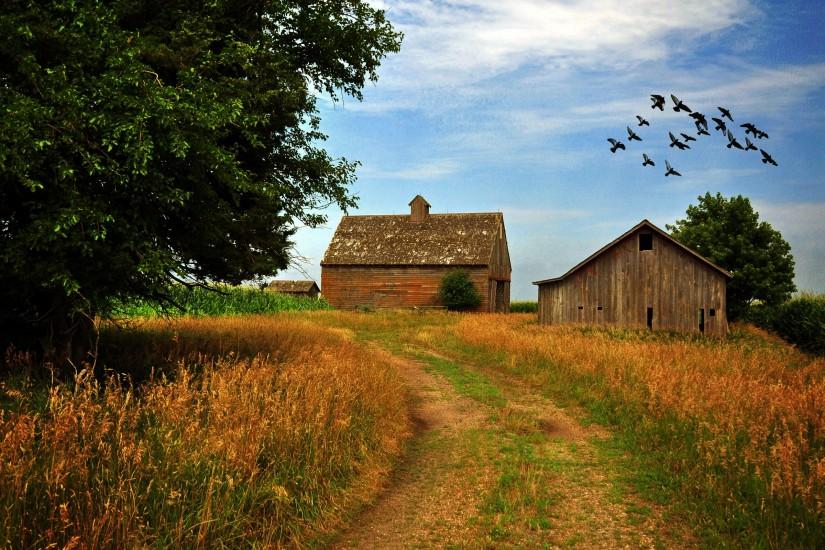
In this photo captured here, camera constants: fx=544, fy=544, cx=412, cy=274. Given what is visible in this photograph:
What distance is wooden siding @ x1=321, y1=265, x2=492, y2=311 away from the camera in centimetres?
4556

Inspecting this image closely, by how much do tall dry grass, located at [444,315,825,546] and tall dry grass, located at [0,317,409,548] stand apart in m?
4.67

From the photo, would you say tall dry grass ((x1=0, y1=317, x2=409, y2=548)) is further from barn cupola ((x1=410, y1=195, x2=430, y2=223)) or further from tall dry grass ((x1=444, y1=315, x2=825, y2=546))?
barn cupola ((x1=410, y1=195, x2=430, y2=223))

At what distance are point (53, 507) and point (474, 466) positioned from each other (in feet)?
18.6

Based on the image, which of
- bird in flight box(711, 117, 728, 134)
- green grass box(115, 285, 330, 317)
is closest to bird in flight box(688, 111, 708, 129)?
bird in flight box(711, 117, 728, 134)

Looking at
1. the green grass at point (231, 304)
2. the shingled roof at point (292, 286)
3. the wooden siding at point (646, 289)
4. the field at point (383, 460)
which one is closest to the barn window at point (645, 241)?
the wooden siding at point (646, 289)

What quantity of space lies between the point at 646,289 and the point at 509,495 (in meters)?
23.9

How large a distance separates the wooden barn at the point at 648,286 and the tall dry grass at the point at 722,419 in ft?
32.1

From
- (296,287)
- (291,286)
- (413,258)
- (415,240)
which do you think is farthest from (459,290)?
(291,286)

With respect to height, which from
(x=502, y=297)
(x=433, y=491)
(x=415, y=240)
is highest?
(x=415, y=240)

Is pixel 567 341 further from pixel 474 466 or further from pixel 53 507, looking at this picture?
pixel 53 507

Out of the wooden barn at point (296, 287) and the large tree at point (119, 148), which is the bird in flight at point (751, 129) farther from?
the wooden barn at point (296, 287)

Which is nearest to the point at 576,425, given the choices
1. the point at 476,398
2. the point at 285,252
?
the point at 476,398

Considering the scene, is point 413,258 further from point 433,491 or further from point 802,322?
point 433,491

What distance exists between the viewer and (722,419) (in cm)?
897
